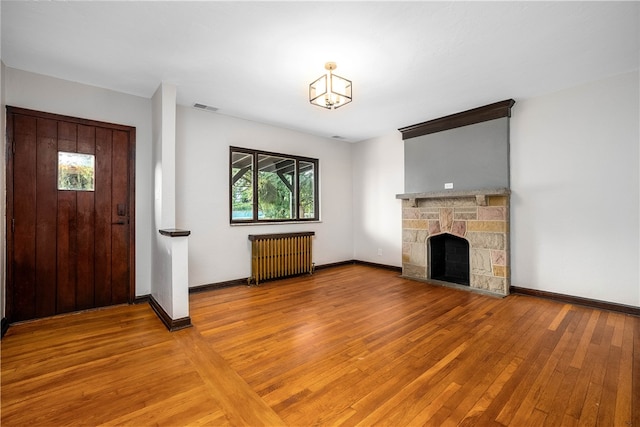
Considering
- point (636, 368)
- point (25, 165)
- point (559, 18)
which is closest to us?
point (636, 368)

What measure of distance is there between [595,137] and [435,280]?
280 cm

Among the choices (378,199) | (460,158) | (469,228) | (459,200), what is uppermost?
(460,158)

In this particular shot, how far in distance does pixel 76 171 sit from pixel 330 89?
3151mm

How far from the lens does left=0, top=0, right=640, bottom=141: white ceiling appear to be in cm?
215

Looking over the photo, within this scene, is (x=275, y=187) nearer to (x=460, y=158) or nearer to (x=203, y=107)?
(x=203, y=107)

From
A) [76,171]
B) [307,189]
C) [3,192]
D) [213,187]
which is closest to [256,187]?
[213,187]

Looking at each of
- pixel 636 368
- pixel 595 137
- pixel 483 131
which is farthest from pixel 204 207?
pixel 595 137

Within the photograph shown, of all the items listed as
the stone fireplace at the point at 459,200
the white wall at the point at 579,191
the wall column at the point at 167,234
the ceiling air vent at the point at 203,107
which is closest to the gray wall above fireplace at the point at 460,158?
the stone fireplace at the point at 459,200

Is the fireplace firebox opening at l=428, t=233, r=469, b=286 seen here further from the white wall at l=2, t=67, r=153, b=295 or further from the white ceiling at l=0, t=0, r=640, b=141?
the white wall at l=2, t=67, r=153, b=295

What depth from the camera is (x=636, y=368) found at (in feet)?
6.85

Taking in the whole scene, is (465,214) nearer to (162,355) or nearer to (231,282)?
(231,282)

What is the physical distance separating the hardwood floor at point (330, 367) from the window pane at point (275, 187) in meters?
2.03

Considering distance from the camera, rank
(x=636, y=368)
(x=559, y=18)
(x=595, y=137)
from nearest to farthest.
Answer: (x=636, y=368)
(x=559, y=18)
(x=595, y=137)

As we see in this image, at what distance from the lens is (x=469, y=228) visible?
4.34 meters
